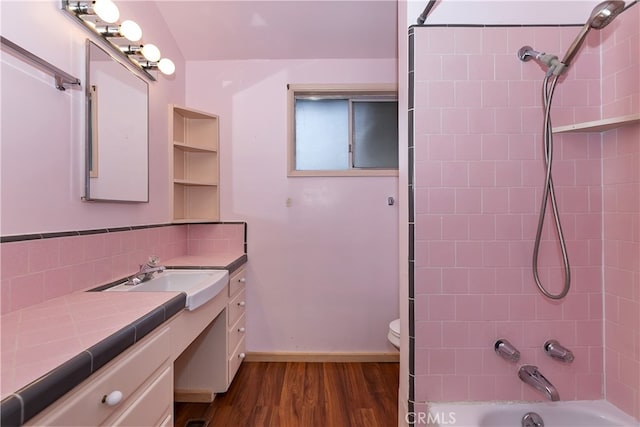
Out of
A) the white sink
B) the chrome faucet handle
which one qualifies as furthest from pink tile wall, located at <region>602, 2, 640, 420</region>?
the white sink

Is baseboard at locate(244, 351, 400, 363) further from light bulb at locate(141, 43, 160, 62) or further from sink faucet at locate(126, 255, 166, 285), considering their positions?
light bulb at locate(141, 43, 160, 62)

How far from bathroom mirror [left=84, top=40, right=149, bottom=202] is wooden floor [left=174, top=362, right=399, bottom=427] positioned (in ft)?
4.44

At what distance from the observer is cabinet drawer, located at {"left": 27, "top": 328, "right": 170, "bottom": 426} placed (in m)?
0.63

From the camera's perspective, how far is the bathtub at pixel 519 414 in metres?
1.15

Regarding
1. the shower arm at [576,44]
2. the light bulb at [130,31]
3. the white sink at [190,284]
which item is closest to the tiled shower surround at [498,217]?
the shower arm at [576,44]

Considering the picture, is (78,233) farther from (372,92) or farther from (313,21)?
(372,92)

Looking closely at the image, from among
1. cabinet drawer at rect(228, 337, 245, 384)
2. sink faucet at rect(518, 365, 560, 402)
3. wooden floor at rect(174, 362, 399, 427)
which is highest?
sink faucet at rect(518, 365, 560, 402)

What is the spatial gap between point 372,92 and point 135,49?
63.8 inches

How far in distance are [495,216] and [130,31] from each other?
197 cm

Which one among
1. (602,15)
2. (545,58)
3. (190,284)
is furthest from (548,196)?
(190,284)

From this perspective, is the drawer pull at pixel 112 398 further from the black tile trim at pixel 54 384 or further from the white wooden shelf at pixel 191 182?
the white wooden shelf at pixel 191 182

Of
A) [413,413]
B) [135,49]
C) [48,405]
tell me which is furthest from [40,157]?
[413,413]

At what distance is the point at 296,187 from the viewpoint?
228 cm

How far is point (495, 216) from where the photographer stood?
1237 mm
